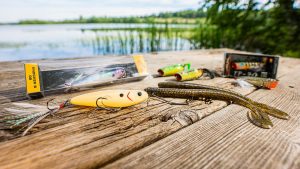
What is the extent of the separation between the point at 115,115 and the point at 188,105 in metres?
0.34

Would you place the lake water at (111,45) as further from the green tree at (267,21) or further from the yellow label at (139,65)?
the yellow label at (139,65)

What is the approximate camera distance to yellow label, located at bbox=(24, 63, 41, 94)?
106cm

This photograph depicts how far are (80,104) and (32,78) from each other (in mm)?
287

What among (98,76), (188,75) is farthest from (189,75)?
(98,76)

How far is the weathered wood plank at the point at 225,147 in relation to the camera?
0.63 meters

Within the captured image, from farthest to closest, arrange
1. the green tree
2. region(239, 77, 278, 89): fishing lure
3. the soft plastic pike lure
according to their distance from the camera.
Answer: the green tree → region(239, 77, 278, 89): fishing lure → the soft plastic pike lure

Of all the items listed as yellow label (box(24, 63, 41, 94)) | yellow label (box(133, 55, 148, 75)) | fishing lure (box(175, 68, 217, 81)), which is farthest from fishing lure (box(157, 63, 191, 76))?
yellow label (box(24, 63, 41, 94))

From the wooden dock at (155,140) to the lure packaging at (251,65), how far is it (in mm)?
558

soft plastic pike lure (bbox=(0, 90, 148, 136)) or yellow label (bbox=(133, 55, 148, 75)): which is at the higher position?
yellow label (bbox=(133, 55, 148, 75))

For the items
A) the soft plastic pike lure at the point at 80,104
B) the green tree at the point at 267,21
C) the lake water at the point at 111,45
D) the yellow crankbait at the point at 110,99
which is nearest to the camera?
the soft plastic pike lure at the point at 80,104

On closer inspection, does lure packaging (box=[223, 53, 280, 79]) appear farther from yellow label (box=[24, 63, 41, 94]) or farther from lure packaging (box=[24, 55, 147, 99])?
yellow label (box=[24, 63, 41, 94])

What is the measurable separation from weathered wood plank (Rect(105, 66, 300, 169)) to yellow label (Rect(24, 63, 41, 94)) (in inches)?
26.3

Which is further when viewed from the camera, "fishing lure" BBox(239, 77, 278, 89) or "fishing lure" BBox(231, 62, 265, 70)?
"fishing lure" BBox(231, 62, 265, 70)

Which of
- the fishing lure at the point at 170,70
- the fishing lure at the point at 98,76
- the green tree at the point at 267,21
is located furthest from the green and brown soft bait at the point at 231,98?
the green tree at the point at 267,21
